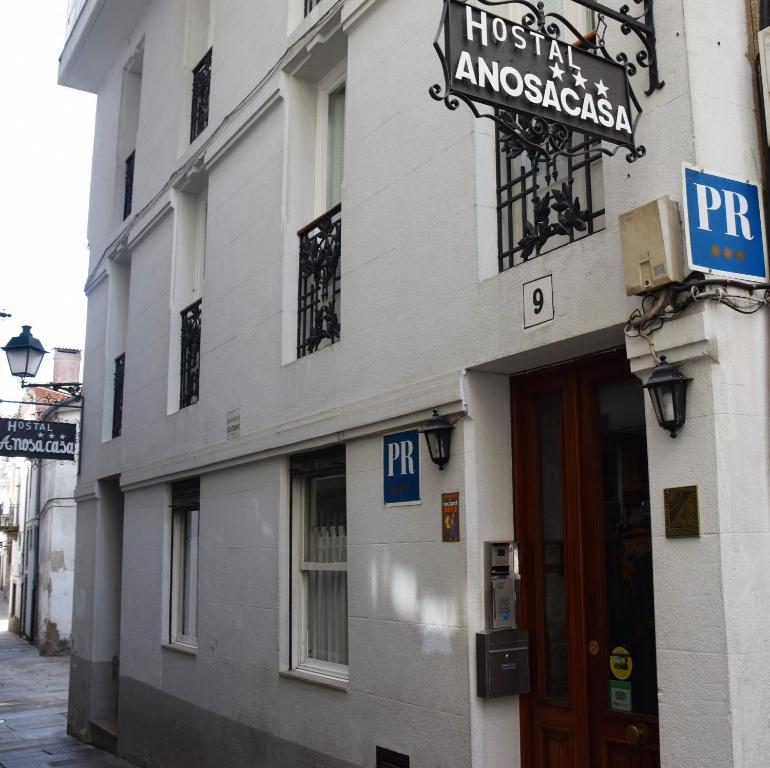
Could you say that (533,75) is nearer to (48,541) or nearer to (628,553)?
(628,553)

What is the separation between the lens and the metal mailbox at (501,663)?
17.0ft

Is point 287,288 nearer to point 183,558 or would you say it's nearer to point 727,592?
point 183,558

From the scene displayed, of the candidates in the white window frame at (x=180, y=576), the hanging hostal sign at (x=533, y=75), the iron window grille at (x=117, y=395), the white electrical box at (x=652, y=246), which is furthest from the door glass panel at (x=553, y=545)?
the iron window grille at (x=117, y=395)

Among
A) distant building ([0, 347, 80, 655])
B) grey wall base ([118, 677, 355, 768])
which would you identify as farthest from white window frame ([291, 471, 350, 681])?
distant building ([0, 347, 80, 655])

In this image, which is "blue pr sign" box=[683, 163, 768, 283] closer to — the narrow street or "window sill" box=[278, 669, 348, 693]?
"window sill" box=[278, 669, 348, 693]

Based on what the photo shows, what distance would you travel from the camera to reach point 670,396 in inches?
163

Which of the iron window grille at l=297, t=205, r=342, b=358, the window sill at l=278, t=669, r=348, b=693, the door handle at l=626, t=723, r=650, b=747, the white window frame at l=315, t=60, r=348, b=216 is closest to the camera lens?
the door handle at l=626, t=723, r=650, b=747

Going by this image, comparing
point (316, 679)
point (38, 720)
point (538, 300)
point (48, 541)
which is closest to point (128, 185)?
point (38, 720)

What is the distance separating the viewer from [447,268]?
19.1 ft

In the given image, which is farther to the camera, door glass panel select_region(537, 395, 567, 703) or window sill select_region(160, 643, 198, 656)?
window sill select_region(160, 643, 198, 656)

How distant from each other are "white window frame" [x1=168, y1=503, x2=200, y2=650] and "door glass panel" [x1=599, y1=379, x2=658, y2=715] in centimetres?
561

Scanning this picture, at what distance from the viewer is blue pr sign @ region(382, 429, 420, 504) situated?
595 centimetres

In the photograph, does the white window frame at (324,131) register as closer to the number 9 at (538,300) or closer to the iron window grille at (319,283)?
the iron window grille at (319,283)

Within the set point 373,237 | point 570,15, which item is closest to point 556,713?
point 373,237
